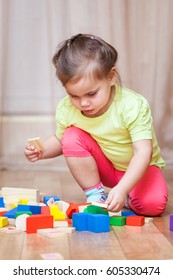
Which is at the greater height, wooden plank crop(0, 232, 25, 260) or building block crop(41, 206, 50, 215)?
building block crop(41, 206, 50, 215)

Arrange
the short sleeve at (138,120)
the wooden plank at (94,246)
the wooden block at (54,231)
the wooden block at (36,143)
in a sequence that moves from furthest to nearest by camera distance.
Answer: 1. the wooden block at (36,143)
2. the short sleeve at (138,120)
3. the wooden block at (54,231)
4. the wooden plank at (94,246)

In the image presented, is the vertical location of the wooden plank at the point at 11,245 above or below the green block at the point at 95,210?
below

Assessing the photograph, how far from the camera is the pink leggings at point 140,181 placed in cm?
152

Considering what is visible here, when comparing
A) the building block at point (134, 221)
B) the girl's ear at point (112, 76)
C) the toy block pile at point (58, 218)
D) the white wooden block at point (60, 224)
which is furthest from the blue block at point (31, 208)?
the girl's ear at point (112, 76)

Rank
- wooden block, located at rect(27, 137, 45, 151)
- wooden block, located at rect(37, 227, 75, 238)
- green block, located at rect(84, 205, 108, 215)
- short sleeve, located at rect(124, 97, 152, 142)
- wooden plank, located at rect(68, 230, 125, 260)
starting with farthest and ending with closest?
wooden block, located at rect(27, 137, 45, 151), short sleeve, located at rect(124, 97, 152, 142), green block, located at rect(84, 205, 108, 215), wooden block, located at rect(37, 227, 75, 238), wooden plank, located at rect(68, 230, 125, 260)

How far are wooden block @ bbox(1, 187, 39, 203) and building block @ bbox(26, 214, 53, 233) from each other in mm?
293

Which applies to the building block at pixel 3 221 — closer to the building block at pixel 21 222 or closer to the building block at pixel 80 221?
the building block at pixel 21 222

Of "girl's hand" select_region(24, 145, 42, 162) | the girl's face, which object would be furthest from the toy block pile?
the girl's face

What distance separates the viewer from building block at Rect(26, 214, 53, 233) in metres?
1.29

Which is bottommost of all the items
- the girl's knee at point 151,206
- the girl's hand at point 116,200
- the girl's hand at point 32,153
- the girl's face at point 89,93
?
the girl's knee at point 151,206

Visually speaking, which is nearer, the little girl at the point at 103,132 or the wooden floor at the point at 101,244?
the wooden floor at the point at 101,244

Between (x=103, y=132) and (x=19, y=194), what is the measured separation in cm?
28

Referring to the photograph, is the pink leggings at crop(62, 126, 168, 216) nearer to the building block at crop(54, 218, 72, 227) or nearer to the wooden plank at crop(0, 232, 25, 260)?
the building block at crop(54, 218, 72, 227)

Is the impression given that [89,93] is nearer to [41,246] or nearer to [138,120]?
[138,120]
